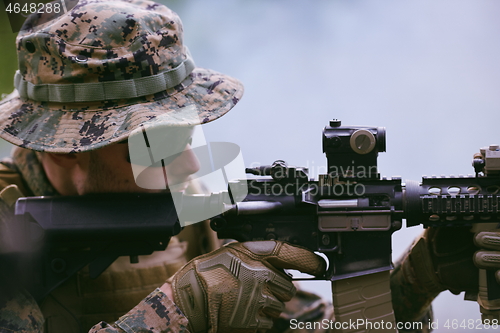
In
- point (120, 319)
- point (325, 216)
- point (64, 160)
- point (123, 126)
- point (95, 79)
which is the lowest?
point (120, 319)

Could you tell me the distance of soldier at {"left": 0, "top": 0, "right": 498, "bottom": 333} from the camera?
55.2 inches

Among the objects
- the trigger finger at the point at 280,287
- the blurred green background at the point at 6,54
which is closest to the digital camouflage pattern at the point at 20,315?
the trigger finger at the point at 280,287

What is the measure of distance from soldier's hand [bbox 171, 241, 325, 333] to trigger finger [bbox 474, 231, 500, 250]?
18.8 inches

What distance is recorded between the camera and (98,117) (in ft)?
4.71

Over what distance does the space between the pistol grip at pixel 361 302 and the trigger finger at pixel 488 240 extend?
277 millimetres

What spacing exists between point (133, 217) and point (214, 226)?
23 centimetres

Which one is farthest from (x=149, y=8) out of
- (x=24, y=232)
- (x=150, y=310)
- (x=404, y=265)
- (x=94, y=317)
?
(x=404, y=265)

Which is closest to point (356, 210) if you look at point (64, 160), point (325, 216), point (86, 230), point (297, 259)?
point (325, 216)

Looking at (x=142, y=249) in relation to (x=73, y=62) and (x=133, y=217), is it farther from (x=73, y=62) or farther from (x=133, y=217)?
(x=73, y=62)

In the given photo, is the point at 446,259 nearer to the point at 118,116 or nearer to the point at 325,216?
the point at 325,216

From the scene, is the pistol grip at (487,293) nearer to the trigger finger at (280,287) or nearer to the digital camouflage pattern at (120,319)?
the trigger finger at (280,287)

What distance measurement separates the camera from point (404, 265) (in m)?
1.71

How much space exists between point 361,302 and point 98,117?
95 cm

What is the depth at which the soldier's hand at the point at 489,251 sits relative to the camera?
1.40 meters
